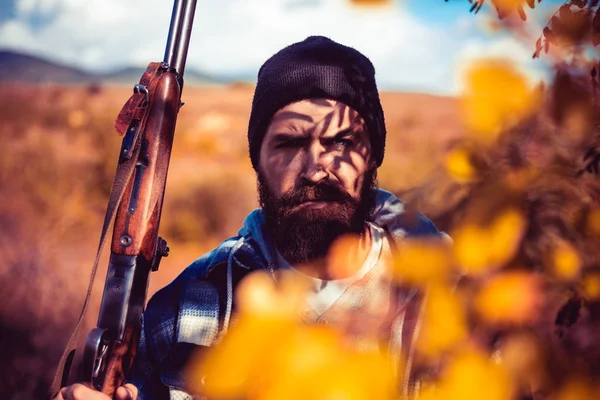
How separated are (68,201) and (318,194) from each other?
843 cm

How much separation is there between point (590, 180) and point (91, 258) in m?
7.38

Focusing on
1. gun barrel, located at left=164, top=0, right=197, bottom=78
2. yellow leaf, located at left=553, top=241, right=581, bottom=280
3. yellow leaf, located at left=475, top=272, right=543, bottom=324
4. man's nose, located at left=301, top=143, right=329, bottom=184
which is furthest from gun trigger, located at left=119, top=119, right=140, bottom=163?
yellow leaf, located at left=553, top=241, right=581, bottom=280

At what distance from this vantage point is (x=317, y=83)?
6.62ft

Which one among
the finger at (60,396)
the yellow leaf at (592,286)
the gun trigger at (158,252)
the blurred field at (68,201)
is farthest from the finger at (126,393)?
the yellow leaf at (592,286)

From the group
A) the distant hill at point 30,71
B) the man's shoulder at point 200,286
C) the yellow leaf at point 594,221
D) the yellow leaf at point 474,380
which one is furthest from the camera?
the distant hill at point 30,71

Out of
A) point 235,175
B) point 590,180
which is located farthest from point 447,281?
point 235,175

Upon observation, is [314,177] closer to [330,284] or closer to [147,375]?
[330,284]

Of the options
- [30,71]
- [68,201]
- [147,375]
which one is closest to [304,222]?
[147,375]

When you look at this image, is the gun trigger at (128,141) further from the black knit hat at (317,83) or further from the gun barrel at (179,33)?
the black knit hat at (317,83)

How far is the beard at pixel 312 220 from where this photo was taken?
1.94m

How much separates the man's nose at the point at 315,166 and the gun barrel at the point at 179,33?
0.59 metres

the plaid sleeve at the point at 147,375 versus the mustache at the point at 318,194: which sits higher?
the mustache at the point at 318,194

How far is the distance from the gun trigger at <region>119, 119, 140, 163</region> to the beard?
621 millimetres

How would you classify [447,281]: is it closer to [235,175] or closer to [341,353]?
[341,353]
